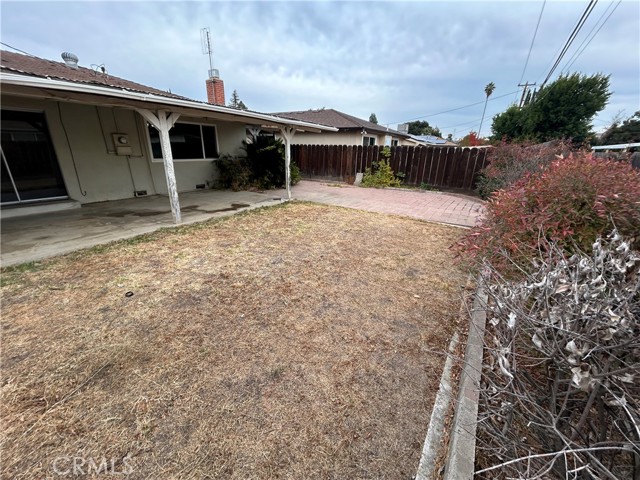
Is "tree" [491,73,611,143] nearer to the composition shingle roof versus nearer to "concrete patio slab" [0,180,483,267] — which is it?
"concrete patio slab" [0,180,483,267]

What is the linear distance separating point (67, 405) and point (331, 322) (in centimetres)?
191

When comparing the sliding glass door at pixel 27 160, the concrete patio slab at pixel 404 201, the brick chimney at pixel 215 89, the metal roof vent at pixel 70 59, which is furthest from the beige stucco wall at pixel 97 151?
the brick chimney at pixel 215 89

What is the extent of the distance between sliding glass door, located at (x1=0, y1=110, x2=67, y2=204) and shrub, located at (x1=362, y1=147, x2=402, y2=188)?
32.0ft

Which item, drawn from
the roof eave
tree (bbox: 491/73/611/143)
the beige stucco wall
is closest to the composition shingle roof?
the roof eave

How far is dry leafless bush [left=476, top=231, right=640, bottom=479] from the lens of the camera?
0.86 metres

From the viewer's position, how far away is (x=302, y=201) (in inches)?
303

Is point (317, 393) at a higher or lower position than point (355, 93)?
lower

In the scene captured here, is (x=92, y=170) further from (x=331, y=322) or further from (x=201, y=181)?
(x=331, y=322)

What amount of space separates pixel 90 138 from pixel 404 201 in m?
8.71

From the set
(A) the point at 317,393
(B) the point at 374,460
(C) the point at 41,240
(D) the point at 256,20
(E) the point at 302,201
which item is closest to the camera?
(B) the point at 374,460

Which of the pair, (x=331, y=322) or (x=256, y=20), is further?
(x=256, y=20)

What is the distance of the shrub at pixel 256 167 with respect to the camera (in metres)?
9.03

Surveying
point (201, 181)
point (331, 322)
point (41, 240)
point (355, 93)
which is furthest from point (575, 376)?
point (355, 93)

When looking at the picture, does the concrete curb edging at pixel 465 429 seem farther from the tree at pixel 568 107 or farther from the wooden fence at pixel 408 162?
the tree at pixel 568 107
